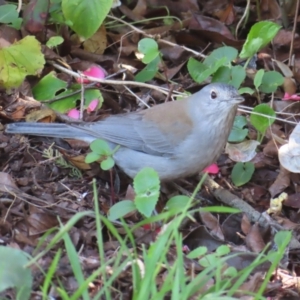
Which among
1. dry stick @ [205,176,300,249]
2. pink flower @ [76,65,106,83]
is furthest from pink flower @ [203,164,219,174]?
pink flower @ [76,65,106,83]

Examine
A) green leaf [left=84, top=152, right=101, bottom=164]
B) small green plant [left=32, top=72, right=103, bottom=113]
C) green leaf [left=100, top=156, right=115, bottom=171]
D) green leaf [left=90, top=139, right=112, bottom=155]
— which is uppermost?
green leaf [left=90, top=139, right=112, bottom=155]

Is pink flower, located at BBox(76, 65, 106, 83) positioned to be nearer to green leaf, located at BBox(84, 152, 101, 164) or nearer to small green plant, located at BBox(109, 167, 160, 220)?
green leaf, located at BBox(84, 152, 101, 164)

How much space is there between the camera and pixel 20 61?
513cm

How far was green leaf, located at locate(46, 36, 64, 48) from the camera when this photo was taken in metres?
5.41

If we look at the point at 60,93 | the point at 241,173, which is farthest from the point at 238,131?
the point at 60,93

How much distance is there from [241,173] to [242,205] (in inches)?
13.5

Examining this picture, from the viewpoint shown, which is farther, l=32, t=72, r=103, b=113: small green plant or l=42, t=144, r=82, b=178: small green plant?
l=32, t=72, r=103, b=113: small green plant

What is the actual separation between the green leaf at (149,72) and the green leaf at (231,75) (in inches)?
21.4

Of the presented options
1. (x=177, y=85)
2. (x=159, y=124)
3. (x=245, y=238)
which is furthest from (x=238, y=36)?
(x=245, y=238)

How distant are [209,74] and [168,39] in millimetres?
1025

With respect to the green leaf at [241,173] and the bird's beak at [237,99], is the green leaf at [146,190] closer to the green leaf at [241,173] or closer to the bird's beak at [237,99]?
the bird's beak at [237,99]

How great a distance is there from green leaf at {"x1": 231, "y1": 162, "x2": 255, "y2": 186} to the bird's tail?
39.2 inches

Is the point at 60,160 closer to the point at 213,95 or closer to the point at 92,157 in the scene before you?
the point at 92,157

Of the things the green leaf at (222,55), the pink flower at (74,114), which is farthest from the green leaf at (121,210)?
the green leaf at (222,55)
